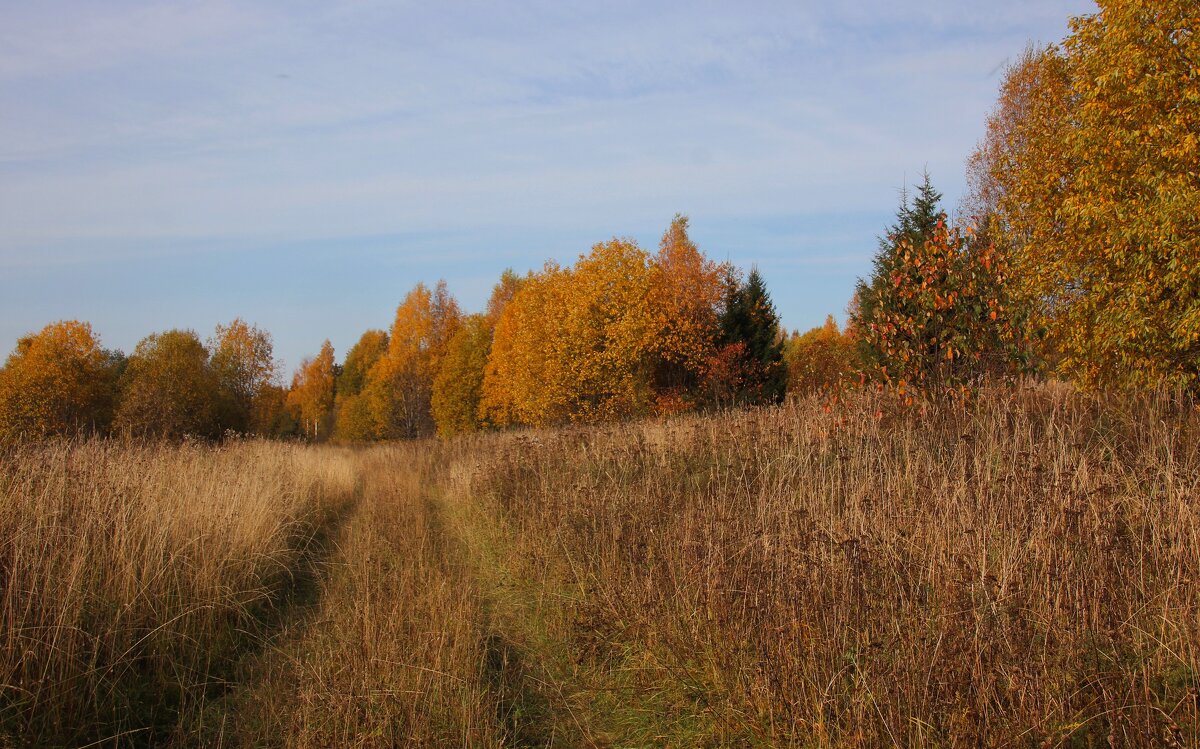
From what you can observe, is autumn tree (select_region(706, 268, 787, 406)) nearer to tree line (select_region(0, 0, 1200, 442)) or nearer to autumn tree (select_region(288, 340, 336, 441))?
tree line (select_region(0, 0, 1200, 442))

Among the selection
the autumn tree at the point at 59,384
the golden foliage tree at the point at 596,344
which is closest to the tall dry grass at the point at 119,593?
the golden foliage tree at the point at 596,344

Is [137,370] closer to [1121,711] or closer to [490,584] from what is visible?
[490,584]

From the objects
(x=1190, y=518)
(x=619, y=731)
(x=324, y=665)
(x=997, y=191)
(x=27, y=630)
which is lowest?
(x=619, y=731)

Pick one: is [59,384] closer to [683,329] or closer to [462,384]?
[462,384]

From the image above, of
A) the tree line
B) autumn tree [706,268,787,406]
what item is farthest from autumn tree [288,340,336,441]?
autumn tree [706,268,787,406]

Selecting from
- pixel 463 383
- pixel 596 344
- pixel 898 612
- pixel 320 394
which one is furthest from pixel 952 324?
pixel 320 394

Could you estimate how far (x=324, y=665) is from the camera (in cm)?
467

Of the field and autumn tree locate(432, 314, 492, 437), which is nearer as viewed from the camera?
the field

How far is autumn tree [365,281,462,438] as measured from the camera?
51.0m

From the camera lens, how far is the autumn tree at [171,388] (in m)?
30.4

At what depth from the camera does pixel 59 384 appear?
42.2 m

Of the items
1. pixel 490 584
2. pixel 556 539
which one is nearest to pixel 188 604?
pixel 490 584

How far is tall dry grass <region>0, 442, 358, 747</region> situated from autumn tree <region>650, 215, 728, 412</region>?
2225 cm

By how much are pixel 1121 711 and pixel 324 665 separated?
427 centimetres
